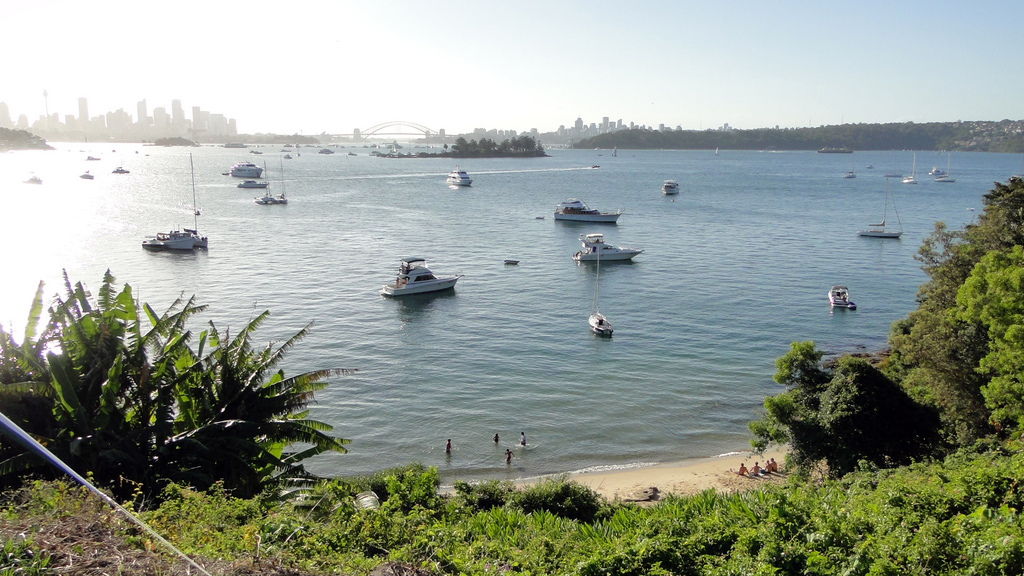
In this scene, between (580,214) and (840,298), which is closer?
(840,298)

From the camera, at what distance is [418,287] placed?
4619 cm

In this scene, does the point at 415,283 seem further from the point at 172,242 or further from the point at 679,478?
the point at 172,242

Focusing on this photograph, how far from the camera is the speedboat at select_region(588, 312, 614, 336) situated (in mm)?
37781

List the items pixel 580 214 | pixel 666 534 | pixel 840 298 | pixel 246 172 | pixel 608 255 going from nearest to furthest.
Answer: pixel 666 534, pixel 840 298, pixel 608 255, pixel 580 214, pixel 246 172

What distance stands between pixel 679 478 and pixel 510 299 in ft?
79.3

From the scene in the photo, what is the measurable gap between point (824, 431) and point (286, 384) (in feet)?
45.9

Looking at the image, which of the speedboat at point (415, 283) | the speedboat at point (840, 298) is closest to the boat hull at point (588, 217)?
the speedboat at point (415, 283)

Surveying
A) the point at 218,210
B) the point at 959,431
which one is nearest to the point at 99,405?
the point at 959,431

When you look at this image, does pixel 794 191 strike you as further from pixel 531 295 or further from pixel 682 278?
pixel 531 295

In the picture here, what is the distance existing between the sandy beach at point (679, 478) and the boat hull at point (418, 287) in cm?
2472

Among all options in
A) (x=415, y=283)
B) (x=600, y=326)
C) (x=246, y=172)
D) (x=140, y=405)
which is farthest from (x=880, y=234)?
(x=246, y=172)

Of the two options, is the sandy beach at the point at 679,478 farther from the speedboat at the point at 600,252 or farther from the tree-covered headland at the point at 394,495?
the speedboat at the point at 600,252

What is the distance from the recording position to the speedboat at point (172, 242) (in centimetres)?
6056

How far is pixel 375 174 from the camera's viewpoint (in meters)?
156
